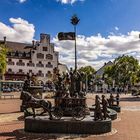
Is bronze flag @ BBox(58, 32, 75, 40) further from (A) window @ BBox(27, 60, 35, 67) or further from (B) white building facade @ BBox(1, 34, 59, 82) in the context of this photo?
(A) window @ BBox(27, 60, 35, 67)

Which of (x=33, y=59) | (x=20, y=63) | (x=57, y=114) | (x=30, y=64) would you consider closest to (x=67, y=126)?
(x=57, y=114)

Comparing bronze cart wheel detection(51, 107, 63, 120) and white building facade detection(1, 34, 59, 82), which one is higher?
white building facade detection(1, 34, 59, 82)

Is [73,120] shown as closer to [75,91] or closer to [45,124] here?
[45,124]

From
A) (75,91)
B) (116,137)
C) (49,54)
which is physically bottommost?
(116,137)

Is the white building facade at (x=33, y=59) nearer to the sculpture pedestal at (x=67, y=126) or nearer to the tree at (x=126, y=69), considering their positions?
the tree at (x=126, y=69)

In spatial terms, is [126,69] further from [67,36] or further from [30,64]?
[67,36]

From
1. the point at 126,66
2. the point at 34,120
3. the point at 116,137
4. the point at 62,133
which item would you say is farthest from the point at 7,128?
the point at 126,66

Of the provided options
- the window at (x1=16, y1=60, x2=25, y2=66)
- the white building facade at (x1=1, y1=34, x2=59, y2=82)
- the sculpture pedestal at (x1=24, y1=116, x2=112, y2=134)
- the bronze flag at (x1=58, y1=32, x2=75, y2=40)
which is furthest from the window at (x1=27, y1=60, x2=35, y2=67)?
the sculpture pedestal at (x1=24, y1=116, x2=112, y2=134)

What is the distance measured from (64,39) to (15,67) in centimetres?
6997

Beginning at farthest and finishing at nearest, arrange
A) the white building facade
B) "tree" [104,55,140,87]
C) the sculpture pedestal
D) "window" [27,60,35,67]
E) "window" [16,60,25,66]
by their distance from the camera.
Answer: "tree" [104,55,140,87]
"window" [27,60,35,67]
"window" [16,60,25,66]
the white building facade
the sculpture pedestal

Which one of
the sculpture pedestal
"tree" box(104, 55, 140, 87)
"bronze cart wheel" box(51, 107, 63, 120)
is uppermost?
"tree" box(104, 55, 140, 87)

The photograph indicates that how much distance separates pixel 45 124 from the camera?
15.6m

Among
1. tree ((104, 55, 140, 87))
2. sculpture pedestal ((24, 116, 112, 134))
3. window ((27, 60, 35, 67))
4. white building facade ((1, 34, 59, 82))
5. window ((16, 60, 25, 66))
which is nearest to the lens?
sculpture pedestal ((24, 116, 112, 134))

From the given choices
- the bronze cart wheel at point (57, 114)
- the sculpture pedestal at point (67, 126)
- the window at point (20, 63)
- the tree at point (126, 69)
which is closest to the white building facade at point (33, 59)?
the window at point (20, 63)
